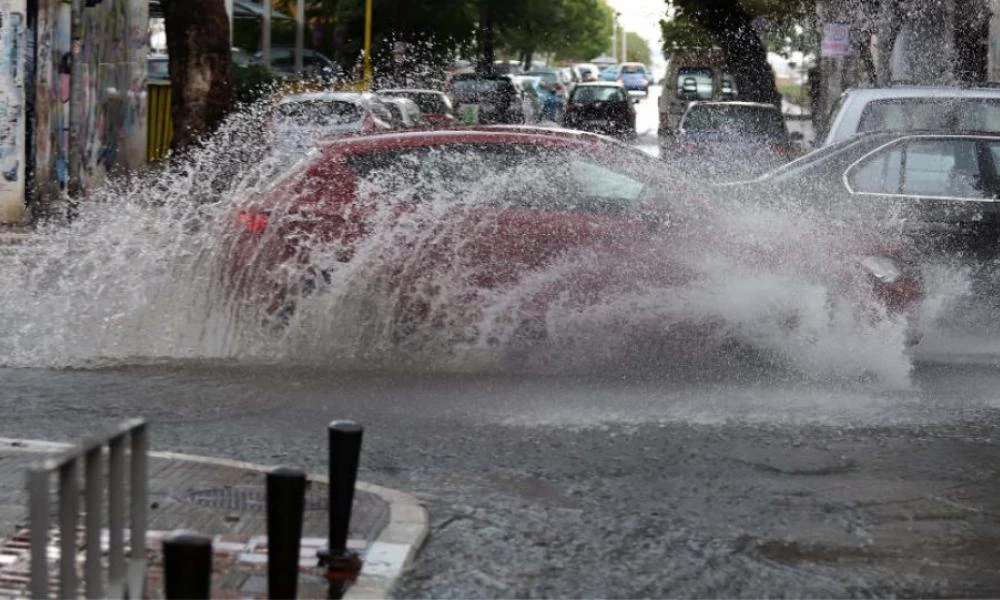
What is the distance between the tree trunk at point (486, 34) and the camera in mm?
56594

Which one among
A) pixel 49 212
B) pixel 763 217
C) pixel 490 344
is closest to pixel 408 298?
pixel 490 344

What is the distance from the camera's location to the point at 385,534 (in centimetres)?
690

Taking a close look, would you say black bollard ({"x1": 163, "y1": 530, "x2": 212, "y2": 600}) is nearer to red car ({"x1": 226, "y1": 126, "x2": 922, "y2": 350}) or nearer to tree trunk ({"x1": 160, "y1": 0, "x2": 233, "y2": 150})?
red car ({"x1": 226, "y1": 126, "x2": 922, "y2": 350})

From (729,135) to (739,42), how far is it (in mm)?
17284

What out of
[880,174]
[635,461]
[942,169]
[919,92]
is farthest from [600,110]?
[635,461]

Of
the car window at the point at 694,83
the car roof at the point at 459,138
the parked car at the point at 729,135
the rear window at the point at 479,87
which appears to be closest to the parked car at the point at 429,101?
the parked car at the point at 729,135

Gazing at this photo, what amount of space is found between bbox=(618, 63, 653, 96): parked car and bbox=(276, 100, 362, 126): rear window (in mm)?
68188

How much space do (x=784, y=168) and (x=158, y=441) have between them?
5735 millimetres

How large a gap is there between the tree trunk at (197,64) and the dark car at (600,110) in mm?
23801

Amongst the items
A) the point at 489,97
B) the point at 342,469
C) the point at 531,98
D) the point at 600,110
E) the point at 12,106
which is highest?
the point at 12,106

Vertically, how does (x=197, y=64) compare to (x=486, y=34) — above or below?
below

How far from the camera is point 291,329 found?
1120 centimetres

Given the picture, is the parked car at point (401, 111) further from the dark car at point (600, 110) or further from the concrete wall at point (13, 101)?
the dark car at point (600, 110)

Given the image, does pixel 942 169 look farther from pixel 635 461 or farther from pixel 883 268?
pixel 635 461
